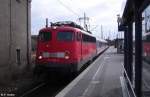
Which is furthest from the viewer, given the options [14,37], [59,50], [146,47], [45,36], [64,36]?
[14,37]

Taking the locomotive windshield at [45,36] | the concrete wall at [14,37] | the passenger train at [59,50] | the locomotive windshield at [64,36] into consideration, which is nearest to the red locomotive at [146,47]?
the passenger train at [59,50]

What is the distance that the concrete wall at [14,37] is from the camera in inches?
993

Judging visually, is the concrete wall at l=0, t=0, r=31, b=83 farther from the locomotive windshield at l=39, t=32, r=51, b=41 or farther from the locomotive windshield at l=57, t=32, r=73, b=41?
the locomotive windshield at l=57, t=32, r=73, b=41

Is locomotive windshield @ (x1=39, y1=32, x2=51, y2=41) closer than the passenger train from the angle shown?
No

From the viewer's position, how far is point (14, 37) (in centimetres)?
2812

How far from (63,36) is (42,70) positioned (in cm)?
239

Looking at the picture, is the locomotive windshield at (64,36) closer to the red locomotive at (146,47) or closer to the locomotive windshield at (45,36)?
the locomotive windshield at (45,36)

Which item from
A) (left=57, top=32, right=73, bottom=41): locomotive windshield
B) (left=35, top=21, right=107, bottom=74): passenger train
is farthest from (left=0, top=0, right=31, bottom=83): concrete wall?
(left=57, top=32, right=73, bottom=41): locomotive windshield

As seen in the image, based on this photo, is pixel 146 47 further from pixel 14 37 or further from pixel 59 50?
pixel 14 37

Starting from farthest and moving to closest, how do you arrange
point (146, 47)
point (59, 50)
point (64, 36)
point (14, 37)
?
point (14, 37)
point (64, 36)
point (59, 50)
point (146, 47)

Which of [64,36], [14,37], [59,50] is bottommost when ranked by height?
[59,50]

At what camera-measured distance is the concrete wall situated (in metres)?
25.2

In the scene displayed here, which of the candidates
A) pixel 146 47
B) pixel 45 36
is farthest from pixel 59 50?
pixel 146 47

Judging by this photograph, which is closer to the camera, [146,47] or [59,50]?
[146,47]
